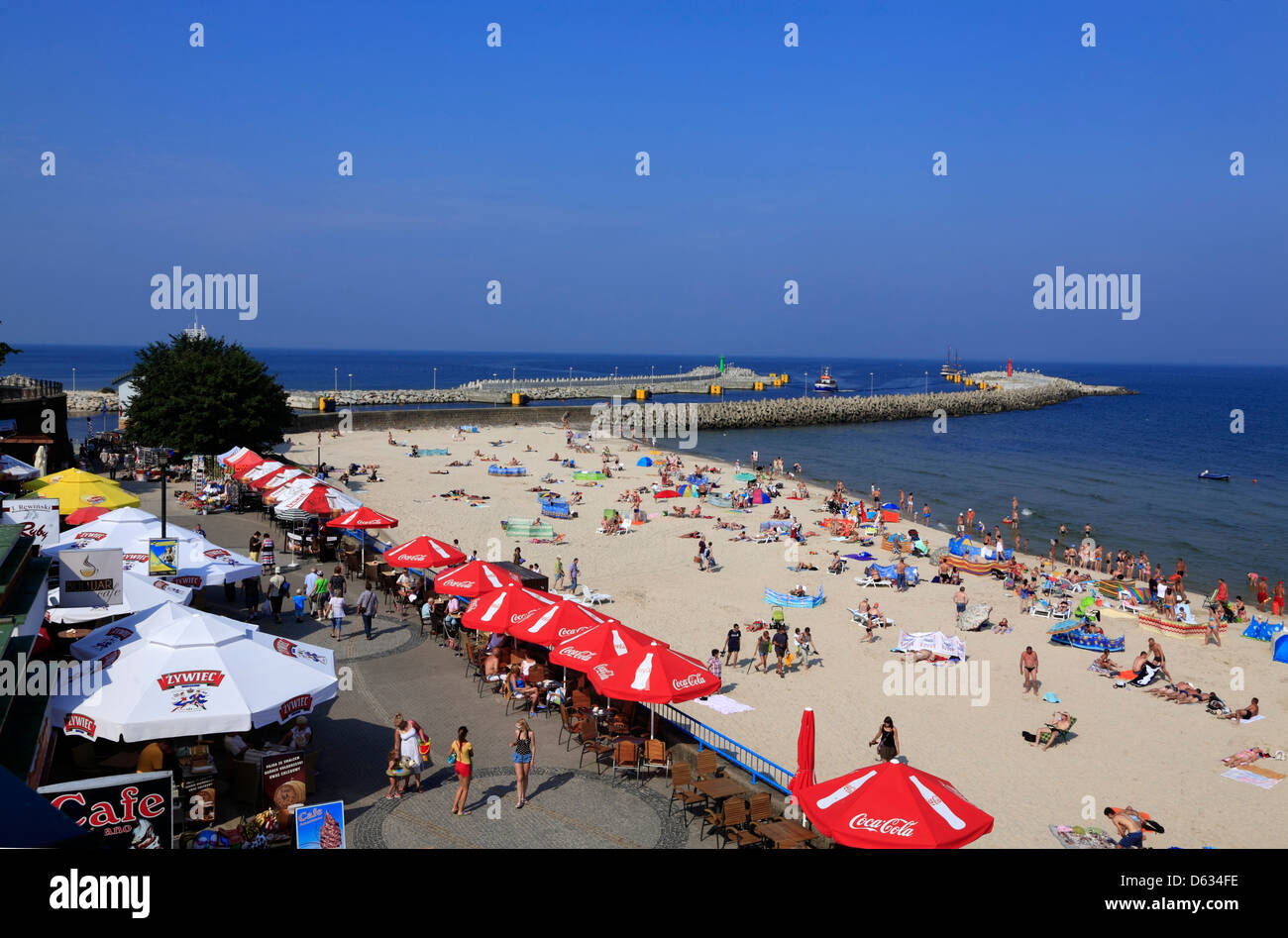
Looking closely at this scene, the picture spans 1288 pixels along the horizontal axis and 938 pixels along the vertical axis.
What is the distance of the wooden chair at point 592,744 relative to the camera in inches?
452

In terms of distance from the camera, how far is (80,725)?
359 inches

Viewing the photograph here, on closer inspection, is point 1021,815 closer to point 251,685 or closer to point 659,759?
point 659,759

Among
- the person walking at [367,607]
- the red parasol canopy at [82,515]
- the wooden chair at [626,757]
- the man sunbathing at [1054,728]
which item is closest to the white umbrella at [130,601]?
the person walking at [367,607]

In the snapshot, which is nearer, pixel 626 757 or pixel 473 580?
pixel 626 757

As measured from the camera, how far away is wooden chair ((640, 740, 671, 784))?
37.0ft

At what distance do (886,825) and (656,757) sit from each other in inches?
152

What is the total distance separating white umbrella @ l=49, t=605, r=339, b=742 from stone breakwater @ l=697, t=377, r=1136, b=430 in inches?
2809

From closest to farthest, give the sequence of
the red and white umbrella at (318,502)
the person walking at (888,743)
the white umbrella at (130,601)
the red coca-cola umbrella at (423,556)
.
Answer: the white umbrella at (130,601) → the person walking at (888,743) → the red coca-cola umbrella at (423,556) → the red and white umbrella at (318,502)

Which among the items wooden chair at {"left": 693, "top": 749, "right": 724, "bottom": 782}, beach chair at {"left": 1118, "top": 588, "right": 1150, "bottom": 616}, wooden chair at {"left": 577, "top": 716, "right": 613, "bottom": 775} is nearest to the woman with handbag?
wooden chair at {"left": 577, "top": 716, "right": 613, "bottom": 775}

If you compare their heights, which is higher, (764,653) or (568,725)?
(568,725)

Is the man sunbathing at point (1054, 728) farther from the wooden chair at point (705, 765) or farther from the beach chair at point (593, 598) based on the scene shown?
the beach chair at point (593, 598)

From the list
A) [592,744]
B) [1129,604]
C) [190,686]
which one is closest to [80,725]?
[190,686]

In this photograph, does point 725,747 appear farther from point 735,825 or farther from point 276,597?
point 276,597
